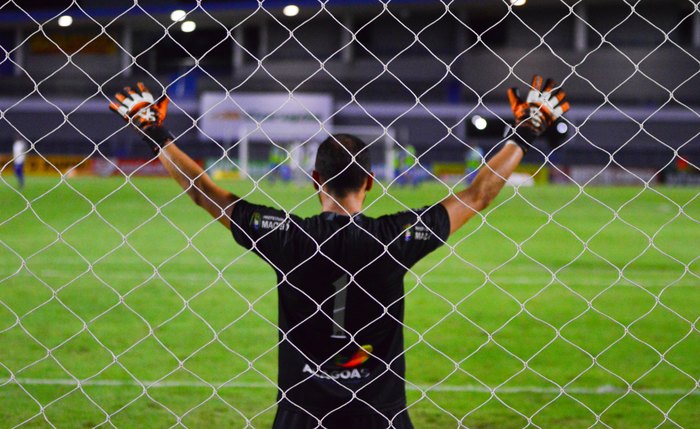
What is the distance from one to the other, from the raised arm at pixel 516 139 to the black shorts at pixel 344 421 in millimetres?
647

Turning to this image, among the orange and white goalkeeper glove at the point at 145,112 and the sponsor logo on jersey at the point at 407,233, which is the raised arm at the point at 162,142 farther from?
the sponsor logo on jersey at the point at 407,233

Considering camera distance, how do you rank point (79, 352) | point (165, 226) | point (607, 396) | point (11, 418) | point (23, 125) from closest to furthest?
point (11, 418) → point (607, 396) → point (79, 352) → point (165, 226) → point (23, 125)

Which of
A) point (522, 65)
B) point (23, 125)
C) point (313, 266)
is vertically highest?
point (522, 65)

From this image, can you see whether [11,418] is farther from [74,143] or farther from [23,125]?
[23,125]

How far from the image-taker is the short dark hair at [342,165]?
8.20 ft

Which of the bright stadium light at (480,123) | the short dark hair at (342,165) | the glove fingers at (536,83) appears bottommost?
the short dark hair at (342,165)

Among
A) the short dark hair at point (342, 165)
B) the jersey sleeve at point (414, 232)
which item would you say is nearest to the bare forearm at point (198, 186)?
the short dark hair at point (342, 165)

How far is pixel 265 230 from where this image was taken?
2.52 metres

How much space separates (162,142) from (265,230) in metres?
0.50

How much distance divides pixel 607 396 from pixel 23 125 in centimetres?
3997

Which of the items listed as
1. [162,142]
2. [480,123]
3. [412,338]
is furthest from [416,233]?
[412,338]

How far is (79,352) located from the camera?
569 centimetres

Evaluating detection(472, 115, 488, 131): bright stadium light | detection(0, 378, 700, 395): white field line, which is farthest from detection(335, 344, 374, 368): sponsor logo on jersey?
detection(0, 378, 700, 395): white field line

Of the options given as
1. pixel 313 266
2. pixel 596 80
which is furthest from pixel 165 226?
pixel 596 80
